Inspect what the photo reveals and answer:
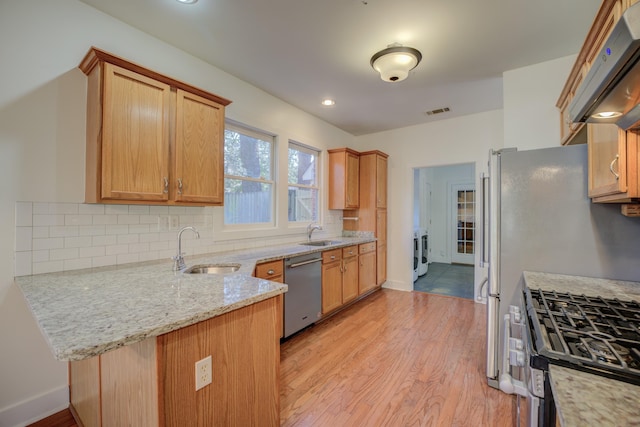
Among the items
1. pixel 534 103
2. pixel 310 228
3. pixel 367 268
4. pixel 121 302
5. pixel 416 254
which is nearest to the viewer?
pixel 121 302

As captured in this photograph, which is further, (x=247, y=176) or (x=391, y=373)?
(x=247, y=176)

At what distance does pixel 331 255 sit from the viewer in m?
3.30

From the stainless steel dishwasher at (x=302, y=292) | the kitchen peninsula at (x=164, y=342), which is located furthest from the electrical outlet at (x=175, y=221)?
the stainless steel dishwasher at (x=302, y=292)

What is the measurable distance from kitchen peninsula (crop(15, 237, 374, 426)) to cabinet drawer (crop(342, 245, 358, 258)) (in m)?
2.14

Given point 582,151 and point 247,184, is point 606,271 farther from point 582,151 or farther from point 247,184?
point 247,184

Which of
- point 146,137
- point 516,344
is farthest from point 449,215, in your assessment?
point 146,137

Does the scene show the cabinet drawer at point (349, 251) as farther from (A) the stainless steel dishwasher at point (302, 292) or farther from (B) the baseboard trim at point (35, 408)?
(B) the baseboard trim at point (35, 408)

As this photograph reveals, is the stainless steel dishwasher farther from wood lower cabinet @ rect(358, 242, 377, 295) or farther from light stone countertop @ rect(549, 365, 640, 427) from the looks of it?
light stone countertop @ rect(549, 365, 640, 427)

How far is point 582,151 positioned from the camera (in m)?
1.75

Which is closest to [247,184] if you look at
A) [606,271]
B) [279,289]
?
[279,289]

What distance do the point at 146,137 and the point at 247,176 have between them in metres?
1.30

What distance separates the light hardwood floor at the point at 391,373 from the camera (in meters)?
1.76

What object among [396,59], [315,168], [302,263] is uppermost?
[396,59]

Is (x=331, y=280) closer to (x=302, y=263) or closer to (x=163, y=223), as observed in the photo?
(x=302, y=263)
